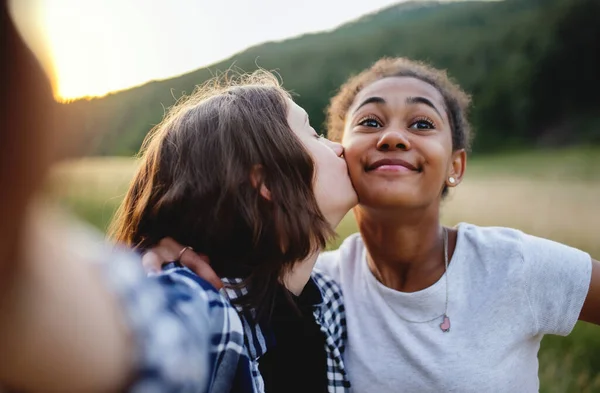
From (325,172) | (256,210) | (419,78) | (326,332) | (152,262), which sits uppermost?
(419,78)

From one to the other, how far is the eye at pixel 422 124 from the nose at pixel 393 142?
0.11 m

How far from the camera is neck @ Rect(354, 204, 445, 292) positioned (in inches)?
79.2

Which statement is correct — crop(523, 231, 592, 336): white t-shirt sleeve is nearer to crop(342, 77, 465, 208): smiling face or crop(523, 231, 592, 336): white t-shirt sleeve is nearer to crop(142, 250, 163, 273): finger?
crop(342, 77, 465, 208): smiling face

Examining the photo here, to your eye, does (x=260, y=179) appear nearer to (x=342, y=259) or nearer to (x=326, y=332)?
(x=326, y=332)

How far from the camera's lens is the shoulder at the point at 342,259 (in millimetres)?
2230

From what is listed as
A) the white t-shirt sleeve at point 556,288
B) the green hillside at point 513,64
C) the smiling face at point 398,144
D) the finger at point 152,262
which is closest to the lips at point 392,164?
the smiling face at point 398,144

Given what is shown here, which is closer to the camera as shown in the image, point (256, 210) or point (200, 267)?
point (200, 267)

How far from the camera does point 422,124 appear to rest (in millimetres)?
2027

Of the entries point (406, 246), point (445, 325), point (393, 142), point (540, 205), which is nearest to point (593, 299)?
point (445, 325)

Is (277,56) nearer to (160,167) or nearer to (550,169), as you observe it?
(550,169)

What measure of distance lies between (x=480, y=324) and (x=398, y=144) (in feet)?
2.25

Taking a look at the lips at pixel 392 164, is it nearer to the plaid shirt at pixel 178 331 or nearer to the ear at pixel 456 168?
the ear at pixel 456 168

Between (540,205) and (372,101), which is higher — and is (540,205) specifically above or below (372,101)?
below

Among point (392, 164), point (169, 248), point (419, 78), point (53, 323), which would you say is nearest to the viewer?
point (53, 323)
